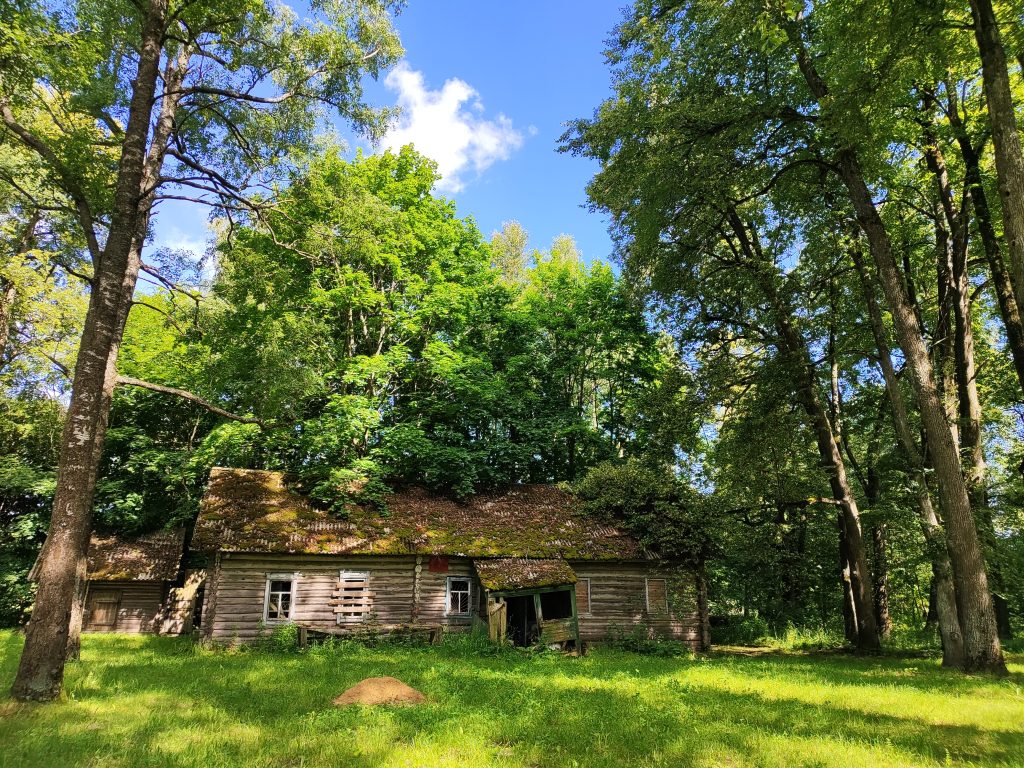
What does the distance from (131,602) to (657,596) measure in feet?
81.2

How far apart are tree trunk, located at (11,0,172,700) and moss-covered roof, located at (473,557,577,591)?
11.8 m

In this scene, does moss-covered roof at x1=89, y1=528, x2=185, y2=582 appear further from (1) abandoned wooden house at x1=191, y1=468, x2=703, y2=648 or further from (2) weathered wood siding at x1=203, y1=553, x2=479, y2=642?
(2) weathered wood siding at x1=203, y1=553, x2=479, y2=642

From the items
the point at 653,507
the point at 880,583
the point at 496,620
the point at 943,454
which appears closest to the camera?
the point at 943,454

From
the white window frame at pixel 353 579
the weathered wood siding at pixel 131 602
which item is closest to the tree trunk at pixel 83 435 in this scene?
the white window frame at pixel 353 579

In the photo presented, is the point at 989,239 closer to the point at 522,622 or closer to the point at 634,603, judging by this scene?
the point at 634,603

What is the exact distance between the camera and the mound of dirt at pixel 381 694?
A: 391 inches

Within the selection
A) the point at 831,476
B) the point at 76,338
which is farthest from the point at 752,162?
the point at 76,338

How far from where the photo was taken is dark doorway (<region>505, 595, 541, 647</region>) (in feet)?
64.8

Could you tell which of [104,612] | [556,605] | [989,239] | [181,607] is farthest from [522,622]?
[104,612]

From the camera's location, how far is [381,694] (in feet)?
33.4

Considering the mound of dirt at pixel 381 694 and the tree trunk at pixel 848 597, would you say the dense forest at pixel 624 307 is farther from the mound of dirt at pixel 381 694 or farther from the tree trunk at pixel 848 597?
the mound of dirt at pixel 381 694

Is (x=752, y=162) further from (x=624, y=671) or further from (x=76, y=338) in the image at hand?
(x=76, y=338)

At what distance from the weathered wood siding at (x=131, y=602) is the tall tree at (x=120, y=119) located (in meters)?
16.5

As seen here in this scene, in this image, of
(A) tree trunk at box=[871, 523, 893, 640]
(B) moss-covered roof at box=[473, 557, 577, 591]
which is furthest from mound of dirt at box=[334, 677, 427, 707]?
(A) tree trunk at box=[871, 523, 893, 640]
